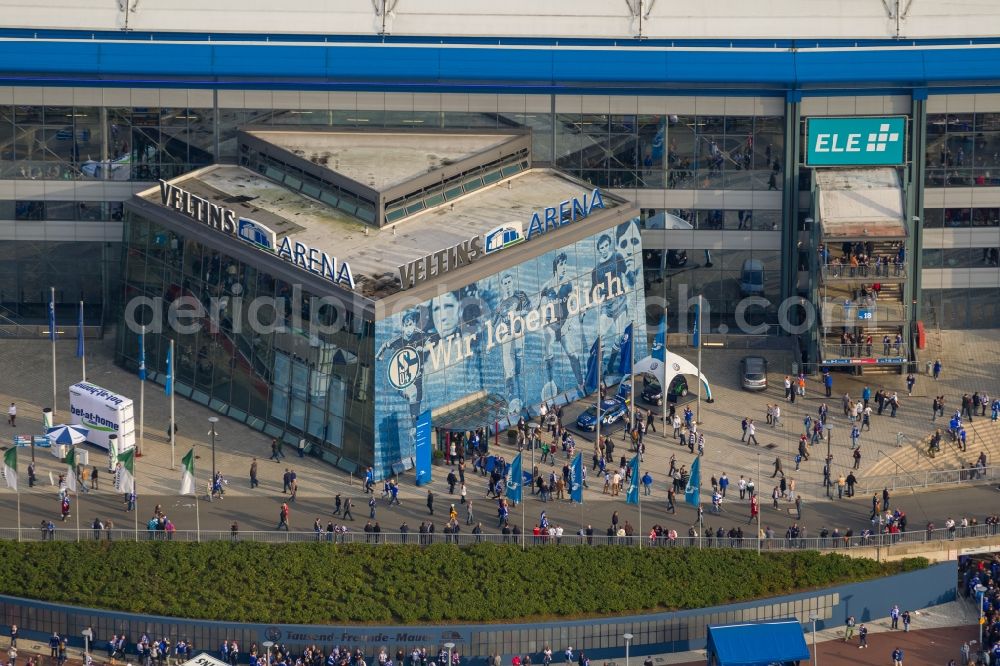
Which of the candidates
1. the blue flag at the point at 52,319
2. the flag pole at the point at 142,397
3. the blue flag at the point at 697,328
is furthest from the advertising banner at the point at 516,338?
the blue flag at the point at 52,319

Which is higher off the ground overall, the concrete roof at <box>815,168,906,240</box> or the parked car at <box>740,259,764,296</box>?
the concrete roof at <box>815,168,906,240</box>

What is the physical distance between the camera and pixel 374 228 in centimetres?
16912

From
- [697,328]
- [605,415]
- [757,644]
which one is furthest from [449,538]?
[697,328]

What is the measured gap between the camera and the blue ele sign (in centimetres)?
17738

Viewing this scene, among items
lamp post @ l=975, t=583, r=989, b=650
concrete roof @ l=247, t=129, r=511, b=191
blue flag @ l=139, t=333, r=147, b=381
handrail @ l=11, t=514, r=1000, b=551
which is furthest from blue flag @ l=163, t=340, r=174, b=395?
lamp post @ l=975, t=583, r=989, b=650

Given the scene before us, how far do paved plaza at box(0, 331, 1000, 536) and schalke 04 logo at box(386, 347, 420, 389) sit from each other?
5.65m

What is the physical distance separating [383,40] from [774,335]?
31.3 meters

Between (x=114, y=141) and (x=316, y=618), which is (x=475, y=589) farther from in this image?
(x=114, y=141)

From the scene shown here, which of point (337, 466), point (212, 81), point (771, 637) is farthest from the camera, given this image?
point (212, 81)

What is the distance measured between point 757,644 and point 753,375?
28676mm

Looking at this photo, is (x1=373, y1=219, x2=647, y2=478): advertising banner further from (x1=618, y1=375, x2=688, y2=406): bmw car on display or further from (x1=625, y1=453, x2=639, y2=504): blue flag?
(x1=625, y1=453, x2=639, y2=504): blue flag

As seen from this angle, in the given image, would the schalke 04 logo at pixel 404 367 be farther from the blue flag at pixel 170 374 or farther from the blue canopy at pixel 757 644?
the blue canopy at pixel 757 644

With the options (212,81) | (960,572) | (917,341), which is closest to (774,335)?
(917,341)

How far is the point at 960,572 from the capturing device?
523 feet
